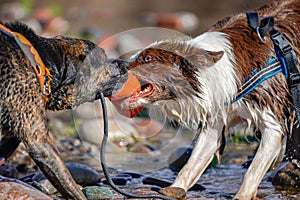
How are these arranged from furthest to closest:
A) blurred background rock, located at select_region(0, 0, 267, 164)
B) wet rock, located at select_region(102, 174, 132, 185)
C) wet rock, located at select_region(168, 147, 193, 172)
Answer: blurred background rock, located at select_region(0, 0, 267, 164)
wet rock, located at select_region(168, 147, 193, 172)
wet rock, located at select_region(102, 174, 132, 185)

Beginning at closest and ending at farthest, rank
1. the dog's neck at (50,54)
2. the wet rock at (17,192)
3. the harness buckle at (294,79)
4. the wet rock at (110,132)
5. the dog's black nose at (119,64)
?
the wet rock at (17,192) → the dog's neck at (50,54) → the dog's black nose at (119,64) → the harness buckle at (294,79) → the wet rock at (110,132)

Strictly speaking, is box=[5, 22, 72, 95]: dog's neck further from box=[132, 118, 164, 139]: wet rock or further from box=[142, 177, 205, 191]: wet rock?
box=[132, 118, 164, 139]: wet rock

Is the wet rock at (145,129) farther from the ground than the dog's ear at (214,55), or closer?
closer

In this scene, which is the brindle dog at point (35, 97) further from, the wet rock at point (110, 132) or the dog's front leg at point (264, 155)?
the wet rock at point (110, 132)

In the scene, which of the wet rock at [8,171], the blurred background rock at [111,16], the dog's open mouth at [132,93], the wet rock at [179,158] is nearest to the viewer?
the dog's open mouth at [132,93]

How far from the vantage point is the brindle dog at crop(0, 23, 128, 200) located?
19.6 feet

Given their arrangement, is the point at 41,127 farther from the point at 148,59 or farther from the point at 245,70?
the point at 245,70

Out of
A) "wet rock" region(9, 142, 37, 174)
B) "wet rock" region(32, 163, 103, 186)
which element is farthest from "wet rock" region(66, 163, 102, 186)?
"wet rock" region(9, 142, 37, 174)

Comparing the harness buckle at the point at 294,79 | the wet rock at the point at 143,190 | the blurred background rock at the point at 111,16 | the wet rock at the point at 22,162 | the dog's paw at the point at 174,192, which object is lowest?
the dog's paw at the point at 174,192

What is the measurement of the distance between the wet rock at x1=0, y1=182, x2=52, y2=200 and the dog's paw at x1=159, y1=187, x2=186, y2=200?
4.07ft

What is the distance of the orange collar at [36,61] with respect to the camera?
19.8 ft

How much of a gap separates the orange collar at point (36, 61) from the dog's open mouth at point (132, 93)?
2.31 ft

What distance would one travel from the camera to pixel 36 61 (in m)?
6.07

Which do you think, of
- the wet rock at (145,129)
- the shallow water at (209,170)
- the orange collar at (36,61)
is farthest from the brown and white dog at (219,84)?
the wet rock at (145,129)
